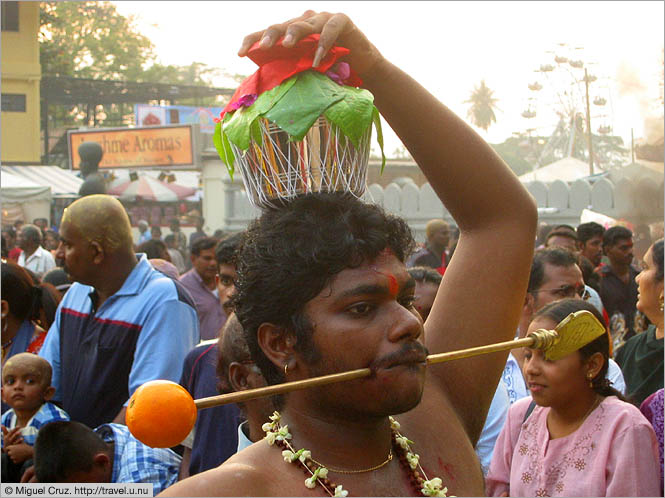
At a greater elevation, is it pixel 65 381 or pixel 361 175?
pixel 361 175

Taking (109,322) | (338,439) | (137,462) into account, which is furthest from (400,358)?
(109,322)

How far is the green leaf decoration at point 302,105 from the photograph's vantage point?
173 cm

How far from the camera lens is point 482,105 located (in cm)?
4425

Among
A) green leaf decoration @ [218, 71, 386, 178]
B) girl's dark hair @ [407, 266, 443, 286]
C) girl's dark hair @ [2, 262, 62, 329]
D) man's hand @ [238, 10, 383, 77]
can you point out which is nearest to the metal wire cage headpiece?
green leaf decoration @ [218, 71, 386, 178]

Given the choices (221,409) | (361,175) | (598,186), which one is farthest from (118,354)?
(598,186)

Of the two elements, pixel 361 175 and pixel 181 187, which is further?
pixel 181 187

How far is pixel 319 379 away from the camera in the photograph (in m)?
1.53

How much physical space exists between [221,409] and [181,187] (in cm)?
2229

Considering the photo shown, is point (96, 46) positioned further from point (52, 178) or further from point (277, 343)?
point (277, 343)

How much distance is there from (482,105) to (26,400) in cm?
4216

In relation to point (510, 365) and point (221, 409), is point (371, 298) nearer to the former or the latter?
point (221, 409)

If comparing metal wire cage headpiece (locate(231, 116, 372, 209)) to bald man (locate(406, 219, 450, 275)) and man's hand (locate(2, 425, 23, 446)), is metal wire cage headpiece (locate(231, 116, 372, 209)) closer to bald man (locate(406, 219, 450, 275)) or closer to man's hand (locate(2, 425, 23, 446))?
man's hand (locate(2, 425, 23, 446))

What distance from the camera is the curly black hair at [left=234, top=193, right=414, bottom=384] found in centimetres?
166

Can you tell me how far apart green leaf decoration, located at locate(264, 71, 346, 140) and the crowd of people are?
79 millimetres
